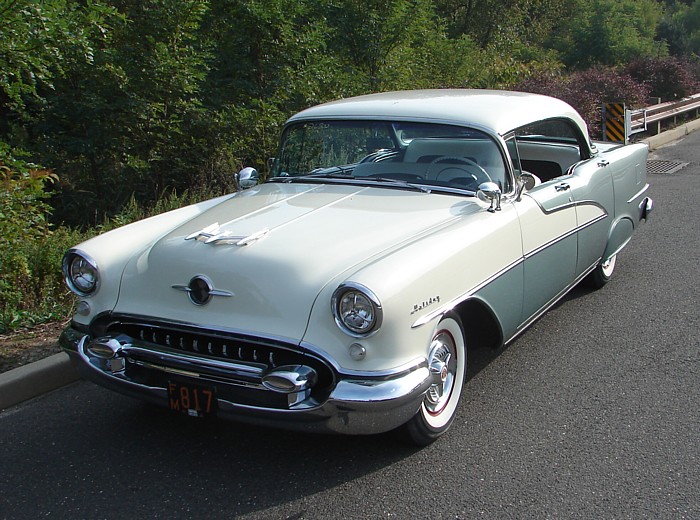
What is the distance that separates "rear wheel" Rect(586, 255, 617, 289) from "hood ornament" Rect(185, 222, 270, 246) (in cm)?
324

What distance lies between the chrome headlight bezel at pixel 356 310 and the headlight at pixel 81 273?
1392 millimetres

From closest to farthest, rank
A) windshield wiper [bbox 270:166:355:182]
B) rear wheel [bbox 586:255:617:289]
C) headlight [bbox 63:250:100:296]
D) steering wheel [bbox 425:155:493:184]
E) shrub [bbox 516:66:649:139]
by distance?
headlight [bbox 63:250:100:296] → steering wheel [bbox 425:155:493:184] → windshield wiper [bbox 270:166:355:182] → rear wheel [bbox 586:255:617:289] → shrub [bbox 516:66:649:139]

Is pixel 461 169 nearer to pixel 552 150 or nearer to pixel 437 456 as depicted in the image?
pixel 437 456

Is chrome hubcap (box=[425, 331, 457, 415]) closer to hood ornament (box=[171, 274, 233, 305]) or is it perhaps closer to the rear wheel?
hood ornament (box=[171, 274, 233, 305])

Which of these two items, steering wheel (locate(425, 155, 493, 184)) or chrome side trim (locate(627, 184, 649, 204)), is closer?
steering wheel (locate(425, 155, 493, 184))

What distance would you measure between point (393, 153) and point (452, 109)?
0.46m

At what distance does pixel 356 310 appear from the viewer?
10.9 ft

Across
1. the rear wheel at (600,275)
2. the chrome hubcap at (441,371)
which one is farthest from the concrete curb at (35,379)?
the rear wheel at (600,275)

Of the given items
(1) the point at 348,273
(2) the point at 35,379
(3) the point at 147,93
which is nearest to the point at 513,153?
(1) the point at 348,273

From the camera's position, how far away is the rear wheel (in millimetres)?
6157

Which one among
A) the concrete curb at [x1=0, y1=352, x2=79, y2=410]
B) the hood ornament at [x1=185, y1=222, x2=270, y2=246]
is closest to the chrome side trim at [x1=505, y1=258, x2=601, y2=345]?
the hood ornament at [x1=185, y1=222, x2=270, y2=246]

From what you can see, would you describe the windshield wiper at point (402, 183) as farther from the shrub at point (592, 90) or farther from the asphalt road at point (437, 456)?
the shrub at point (592, 90)

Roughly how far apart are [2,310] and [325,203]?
2600 millimetres

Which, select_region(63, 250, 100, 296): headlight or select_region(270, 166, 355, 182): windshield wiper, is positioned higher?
select_region(270, 166, 355, 182): windshield wiper
